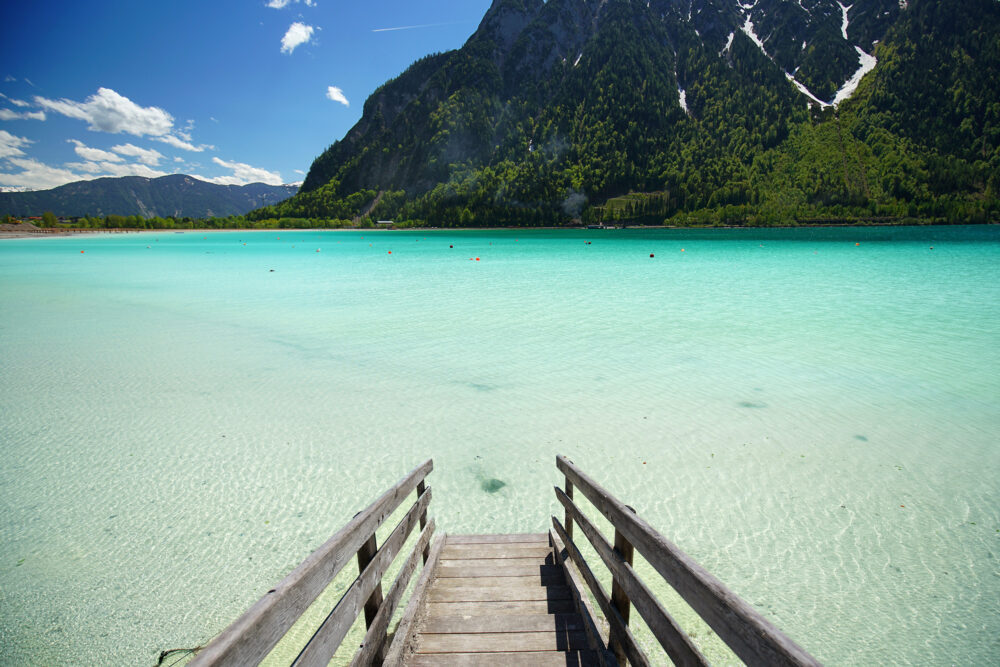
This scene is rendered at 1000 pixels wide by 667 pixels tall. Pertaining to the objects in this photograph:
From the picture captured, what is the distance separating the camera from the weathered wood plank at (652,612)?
1.84 meters

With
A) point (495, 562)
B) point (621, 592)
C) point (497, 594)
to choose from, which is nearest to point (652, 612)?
point (621, 592)

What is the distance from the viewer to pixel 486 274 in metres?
34.2

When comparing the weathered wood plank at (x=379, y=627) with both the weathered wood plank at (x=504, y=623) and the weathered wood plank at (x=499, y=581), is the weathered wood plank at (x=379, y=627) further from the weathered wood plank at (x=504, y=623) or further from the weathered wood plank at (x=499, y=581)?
the weathered wood plank at (x=499, y=581)

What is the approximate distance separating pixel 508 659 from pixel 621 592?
93cm

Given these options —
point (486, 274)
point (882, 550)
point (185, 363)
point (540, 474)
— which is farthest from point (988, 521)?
point (486, 274)

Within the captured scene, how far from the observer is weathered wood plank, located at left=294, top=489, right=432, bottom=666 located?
1828mm

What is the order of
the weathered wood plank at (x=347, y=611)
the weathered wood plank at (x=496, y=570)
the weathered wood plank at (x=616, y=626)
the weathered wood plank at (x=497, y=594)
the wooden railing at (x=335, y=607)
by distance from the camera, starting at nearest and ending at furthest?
the wooden railing at (x=335, y=607)
the weathered wood plank at (x=347, y=611)
the weathered wood plank at (x=616, y=626)
the weathered wood plank at (x=497, y=594)
the weathered wood plank at (x=496, y=570)

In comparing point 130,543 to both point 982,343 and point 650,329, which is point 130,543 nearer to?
point 650,329

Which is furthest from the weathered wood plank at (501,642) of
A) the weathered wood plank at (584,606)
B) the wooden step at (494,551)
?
the wooden step at (494,551)

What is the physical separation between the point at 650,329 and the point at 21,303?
2809 cm

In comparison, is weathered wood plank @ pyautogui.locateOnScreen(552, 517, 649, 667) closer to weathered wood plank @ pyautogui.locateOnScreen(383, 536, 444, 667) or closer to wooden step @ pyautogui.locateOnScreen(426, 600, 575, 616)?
wooden step @ pyautogui.locateOnScreen(426, 600, 575, 616)

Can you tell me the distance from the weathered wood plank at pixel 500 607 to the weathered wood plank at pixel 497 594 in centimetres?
6

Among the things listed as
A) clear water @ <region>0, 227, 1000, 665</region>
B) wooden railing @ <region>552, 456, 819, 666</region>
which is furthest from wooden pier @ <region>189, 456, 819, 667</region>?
clear water @ <region>0, 227, 1000, 665</region>

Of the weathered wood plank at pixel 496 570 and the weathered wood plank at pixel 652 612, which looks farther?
the weathered wood plank at pixel 496 570
